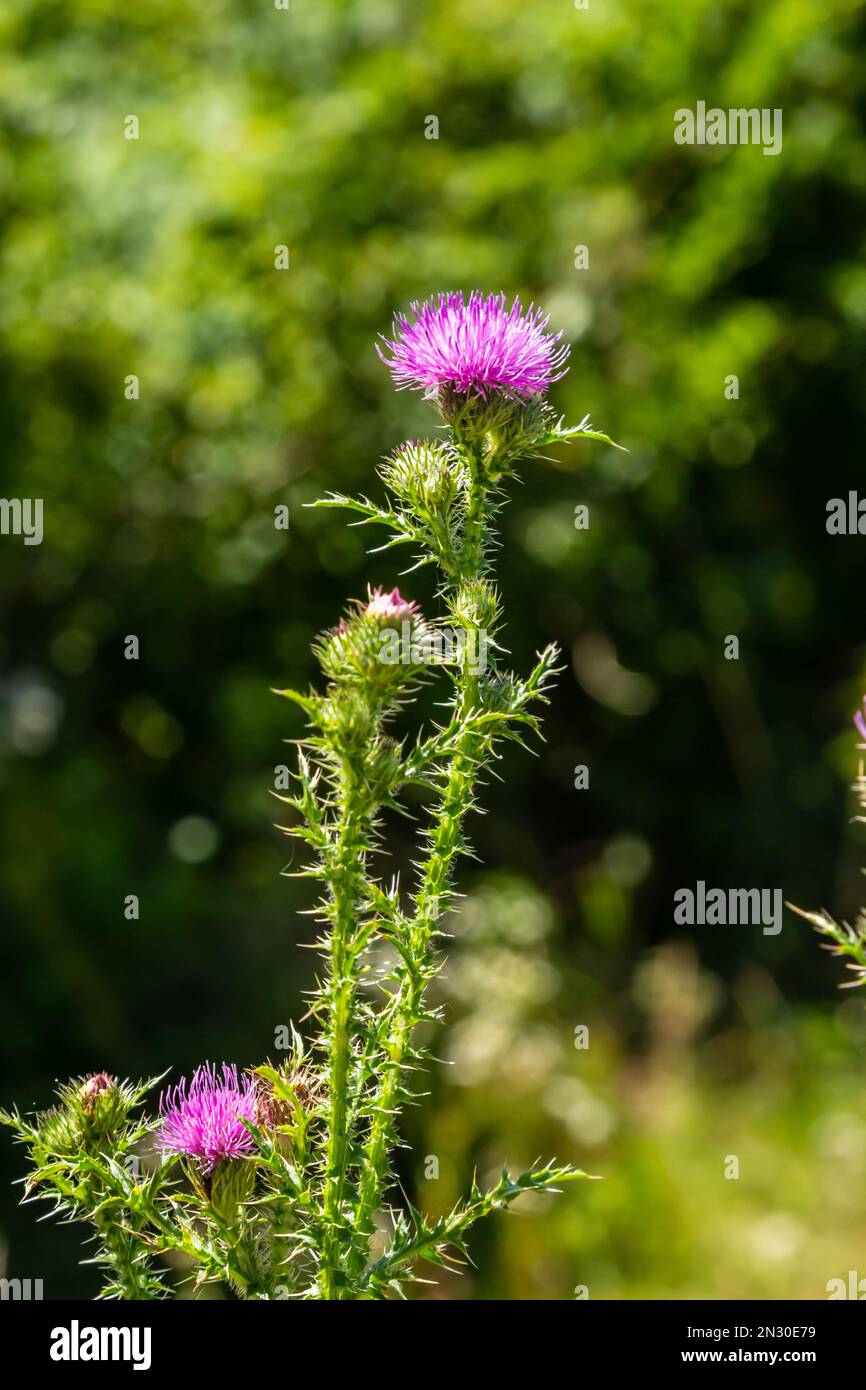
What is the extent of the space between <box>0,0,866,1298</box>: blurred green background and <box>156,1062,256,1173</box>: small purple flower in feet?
11.3

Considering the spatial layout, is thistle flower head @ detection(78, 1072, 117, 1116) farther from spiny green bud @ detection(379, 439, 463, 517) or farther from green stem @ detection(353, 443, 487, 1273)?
spiny green bud @ detection(379, 439, 463, 517)

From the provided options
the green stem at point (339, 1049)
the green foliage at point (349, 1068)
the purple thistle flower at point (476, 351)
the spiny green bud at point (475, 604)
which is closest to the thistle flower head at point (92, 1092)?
the green foliage at point (349, 1068)

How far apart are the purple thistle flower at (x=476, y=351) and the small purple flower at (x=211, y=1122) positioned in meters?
0.80

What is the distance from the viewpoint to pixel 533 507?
5719 mm

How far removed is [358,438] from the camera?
5457 mm

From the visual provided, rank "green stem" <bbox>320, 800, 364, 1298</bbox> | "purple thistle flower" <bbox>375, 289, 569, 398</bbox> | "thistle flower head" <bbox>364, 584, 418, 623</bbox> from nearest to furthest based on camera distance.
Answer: "green stem" <bbox>320, 800, 364, 1298</bbox> < "thistle flower head" <bbox>364, 584, 418, 623</bbox> < "purple thistle flower" <bbox>375, 289, 569, 398</bbox>

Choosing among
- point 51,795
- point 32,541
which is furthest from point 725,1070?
point 32,541

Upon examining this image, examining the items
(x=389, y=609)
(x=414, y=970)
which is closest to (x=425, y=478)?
(x=389, y=609)

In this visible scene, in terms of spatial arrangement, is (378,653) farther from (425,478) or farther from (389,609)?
(425,478)

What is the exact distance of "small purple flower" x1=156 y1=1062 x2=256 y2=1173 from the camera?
157cm

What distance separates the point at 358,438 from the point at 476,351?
3.78 metres

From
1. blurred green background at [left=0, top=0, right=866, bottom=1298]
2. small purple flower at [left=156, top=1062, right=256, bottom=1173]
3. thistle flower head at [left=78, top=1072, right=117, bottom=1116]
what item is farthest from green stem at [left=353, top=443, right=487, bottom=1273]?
blurred green background at [left=0, top=0, right=866, bottom=1298]

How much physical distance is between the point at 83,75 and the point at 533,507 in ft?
7.84

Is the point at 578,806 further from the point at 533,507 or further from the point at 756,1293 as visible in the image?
the point at 756,1293
